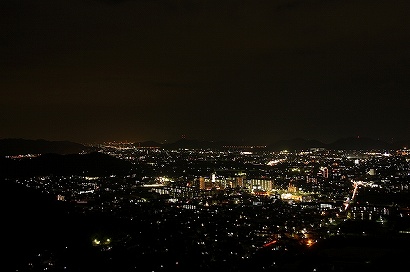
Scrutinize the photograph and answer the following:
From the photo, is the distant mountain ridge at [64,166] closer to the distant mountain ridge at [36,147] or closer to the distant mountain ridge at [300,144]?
the distant mountain ridge at [36,147]

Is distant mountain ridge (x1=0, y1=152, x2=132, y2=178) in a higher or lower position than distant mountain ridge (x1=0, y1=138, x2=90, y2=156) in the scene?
lower

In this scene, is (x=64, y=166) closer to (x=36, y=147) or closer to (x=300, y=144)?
(x=36, y=147)

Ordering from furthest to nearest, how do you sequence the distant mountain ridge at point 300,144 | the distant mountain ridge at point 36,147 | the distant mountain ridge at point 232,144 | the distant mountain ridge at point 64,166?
the distant mountain ridge at point 300,144 → the distant mountain ridge at point 232,144 → the distant mountain ridge at point 36,147 → the distant mountain ridge at point 64,166

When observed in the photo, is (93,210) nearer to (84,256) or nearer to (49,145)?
(84,256)

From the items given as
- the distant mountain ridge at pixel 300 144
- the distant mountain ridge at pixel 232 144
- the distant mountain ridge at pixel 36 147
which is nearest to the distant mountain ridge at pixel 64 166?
the distant mountain ridge at pixel 36 147

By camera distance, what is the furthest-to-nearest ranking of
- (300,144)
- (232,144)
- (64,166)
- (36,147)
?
(232,144) < (300,144) < (36,147) < (64,166)

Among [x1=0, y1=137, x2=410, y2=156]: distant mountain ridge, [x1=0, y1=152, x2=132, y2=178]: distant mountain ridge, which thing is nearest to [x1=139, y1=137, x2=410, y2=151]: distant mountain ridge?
[x1=0, y1=137, x2=410, y2=156]: distant mountain ridge

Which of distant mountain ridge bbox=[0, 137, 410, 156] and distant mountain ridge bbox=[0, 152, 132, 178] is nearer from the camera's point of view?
distant mountain ridge bbox=[0, 152, 132, 178]

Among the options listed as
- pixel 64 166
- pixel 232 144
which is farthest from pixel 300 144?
pixel 64 166

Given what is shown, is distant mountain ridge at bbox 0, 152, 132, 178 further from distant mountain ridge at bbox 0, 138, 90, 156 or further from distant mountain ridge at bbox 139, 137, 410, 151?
distant mountain ridge at bbox 139, 137, 410, 151

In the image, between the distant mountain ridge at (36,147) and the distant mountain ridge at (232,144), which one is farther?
the distant mountain ridge at (232,144)

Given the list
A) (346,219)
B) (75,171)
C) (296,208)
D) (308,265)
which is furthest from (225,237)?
(75,171)
